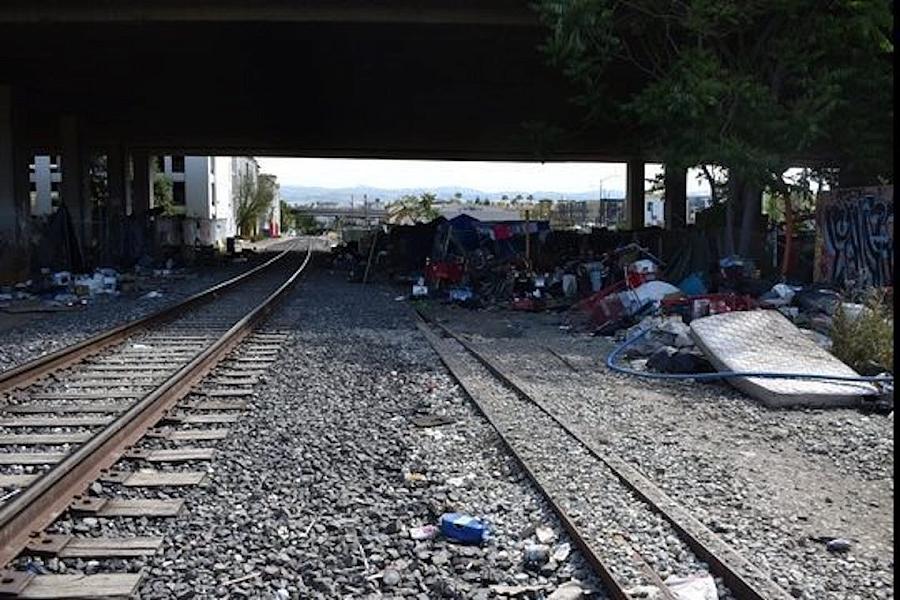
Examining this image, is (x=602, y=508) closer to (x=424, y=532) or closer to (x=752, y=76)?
(x=424, y=532)

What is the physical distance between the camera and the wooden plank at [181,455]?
7.25 meters

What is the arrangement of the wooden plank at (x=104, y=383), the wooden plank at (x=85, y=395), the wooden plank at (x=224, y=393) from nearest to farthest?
the wooden plank at (x=85, y=395), the wooden plank at (x=224, y=393), the wooden plank at (x=104, y=383)

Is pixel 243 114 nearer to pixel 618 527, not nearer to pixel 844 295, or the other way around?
pixel 844 295

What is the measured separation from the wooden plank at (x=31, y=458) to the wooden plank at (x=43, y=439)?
25 centimetres

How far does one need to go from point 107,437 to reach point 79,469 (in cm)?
85

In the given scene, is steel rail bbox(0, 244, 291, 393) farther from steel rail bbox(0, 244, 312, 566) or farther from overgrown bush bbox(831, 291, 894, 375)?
overgrown bush bbox(831, 291, 894, 375)

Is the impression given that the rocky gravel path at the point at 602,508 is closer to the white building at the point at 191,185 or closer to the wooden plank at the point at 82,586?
the wooden plank at the point at 82,586

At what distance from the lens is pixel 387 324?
18031 mm

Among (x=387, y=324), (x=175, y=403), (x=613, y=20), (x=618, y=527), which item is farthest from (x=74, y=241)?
(x=618, y=527)

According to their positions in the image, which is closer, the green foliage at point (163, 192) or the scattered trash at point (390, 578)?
the scattered trash at point (390, 578)

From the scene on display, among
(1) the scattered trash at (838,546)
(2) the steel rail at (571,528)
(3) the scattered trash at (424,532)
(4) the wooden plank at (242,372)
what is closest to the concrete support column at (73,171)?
(4) the wooden plank at (242,372)

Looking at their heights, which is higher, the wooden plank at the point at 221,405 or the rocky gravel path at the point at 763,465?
the wooden plank at the point at 221,405

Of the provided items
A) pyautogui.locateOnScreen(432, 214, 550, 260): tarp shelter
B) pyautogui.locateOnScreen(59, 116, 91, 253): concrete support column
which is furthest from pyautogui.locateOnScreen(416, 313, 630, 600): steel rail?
pyautogui.locateOnScreen(59, 116, 91, 253): concrete support column

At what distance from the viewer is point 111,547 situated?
17.4 feet
